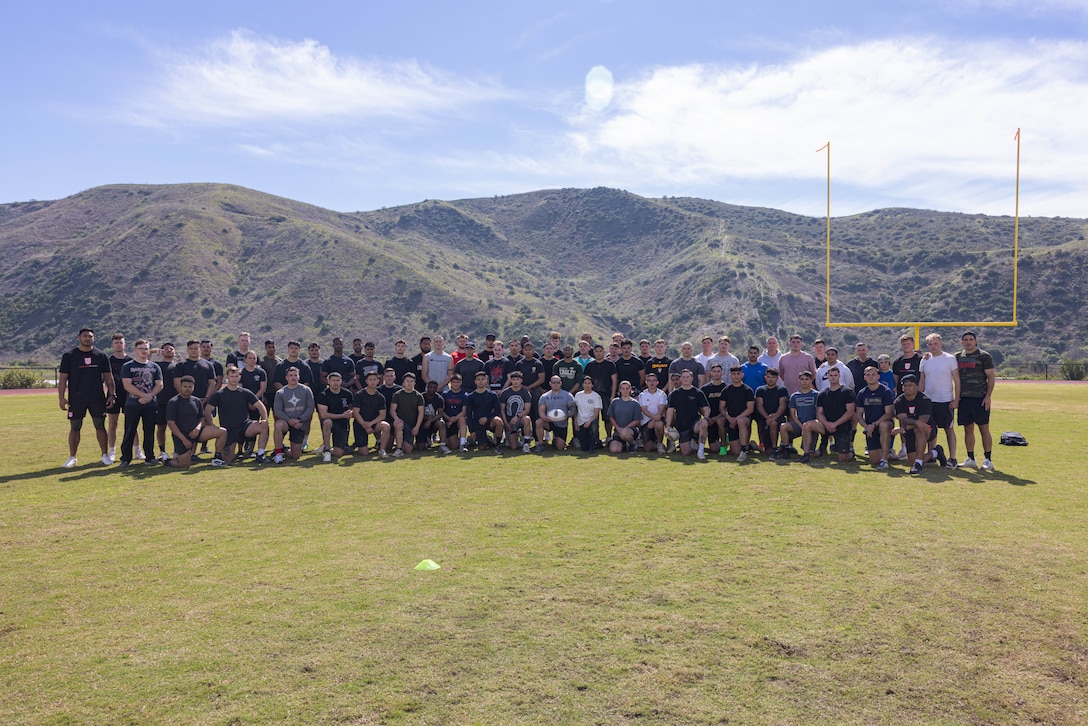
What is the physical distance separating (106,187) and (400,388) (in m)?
135

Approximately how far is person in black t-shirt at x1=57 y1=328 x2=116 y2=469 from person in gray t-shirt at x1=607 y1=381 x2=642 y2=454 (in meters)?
7.91

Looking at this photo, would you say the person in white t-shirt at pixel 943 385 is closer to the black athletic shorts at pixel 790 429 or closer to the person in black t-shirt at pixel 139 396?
the black athletic shorts at pixel 790 429

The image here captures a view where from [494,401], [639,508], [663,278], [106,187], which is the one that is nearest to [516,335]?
[663,278]

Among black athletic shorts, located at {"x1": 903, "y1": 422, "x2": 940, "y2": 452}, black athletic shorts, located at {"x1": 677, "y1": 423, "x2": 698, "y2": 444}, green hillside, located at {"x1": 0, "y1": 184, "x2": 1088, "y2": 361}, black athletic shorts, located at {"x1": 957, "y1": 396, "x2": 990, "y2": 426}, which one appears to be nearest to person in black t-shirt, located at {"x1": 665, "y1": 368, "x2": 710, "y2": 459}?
black athletic shorts, located at {"x1": 677, "y1": 423, "x2": 698, "y2": 444}

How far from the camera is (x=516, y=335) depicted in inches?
2948

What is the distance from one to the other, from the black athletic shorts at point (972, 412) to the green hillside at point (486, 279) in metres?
53.1

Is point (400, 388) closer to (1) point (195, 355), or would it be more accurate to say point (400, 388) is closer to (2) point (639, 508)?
(1) point (195, 355)

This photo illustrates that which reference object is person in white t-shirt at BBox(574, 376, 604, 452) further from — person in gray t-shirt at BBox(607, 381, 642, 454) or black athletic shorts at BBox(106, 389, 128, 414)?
black athletic shorts at BBox(106, 389, 128, 414)

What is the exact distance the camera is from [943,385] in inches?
423

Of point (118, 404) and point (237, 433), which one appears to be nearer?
point (118, 404)

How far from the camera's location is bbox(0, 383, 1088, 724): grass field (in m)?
3.64

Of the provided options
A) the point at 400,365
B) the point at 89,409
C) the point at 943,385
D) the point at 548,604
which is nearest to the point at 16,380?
the point at 89,409

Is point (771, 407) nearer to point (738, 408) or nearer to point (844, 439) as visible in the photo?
point (738, 408)

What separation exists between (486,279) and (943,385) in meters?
92.2
